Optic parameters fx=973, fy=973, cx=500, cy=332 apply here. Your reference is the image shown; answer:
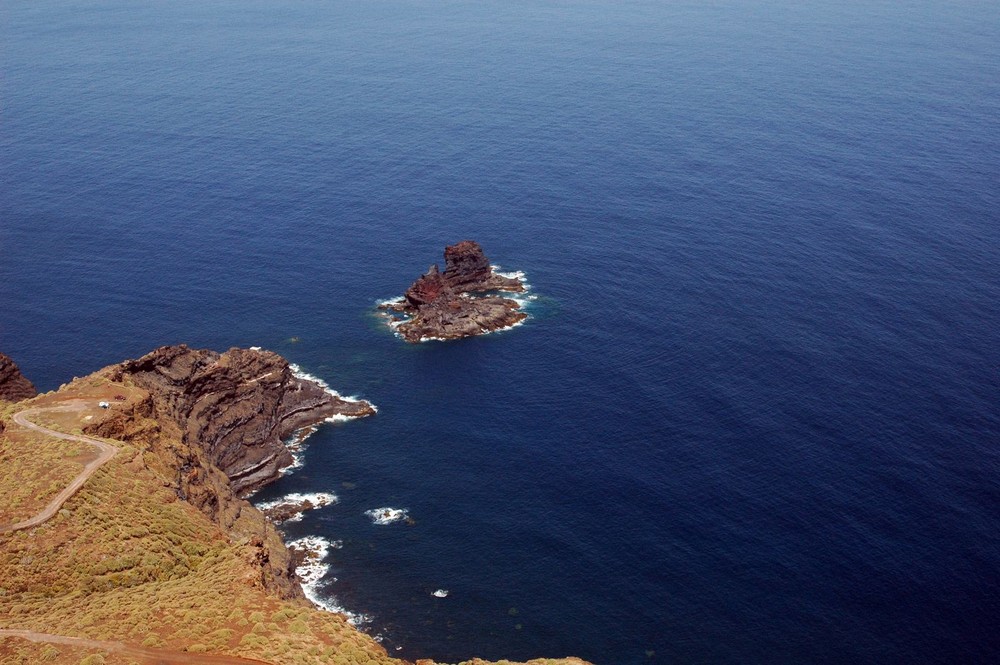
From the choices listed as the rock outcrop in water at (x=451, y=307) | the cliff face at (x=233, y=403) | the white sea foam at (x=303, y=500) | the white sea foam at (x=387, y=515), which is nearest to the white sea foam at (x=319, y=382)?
the cliff face at (x=233, y=403)

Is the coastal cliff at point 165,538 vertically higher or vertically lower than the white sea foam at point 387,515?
higher

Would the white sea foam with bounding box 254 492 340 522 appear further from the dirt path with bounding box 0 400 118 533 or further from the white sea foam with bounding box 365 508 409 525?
the dirt path with bounding box 0 400 118 533

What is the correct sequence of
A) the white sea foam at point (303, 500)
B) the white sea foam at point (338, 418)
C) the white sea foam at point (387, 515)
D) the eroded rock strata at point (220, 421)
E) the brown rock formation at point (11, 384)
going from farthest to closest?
the white sea foam at point (338, 418)
the white sea foam at point (303, 500)
the brown rock formation at point (11, 384)
the white sea foam at point (387, 515)
the eroded rock strata at point (220, 421)

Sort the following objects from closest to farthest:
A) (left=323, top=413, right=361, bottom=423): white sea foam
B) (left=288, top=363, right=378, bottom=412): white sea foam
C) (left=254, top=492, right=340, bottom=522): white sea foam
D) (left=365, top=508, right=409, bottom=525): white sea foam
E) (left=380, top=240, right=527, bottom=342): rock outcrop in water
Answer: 1. (left=365, top=508, right=409, bottom=525): white sea foam
2. (left=254, top=492, right=340, bottom=522): white sea foam
3. (left=323, top=413, right=361, bottom=423): white sea foam
4. (left=288, top=363, right=378, bottom=412): white sea foam
5. (left=380, top=240, right=527, bottom=342): rock outcrop in water

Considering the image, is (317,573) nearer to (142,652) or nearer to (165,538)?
(165,538)

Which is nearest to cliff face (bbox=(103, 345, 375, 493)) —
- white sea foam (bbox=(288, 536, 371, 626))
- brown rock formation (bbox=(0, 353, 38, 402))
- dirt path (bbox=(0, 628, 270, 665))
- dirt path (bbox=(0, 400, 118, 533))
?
dirt path (bbox=(0, 400, 118, 533))

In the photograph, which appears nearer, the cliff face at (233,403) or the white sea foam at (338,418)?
the cliff face at (233,403)

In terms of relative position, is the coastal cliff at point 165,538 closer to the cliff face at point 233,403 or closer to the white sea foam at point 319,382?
the cliff face at point 233,403
